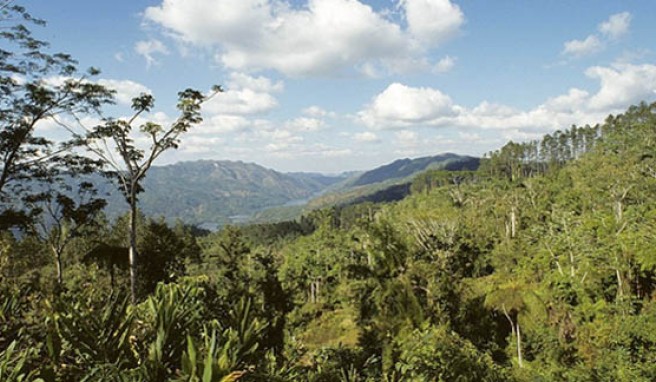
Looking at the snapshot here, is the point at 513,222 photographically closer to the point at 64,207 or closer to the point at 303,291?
the point at 303,291

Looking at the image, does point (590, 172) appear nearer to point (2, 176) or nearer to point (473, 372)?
point (473, 372)

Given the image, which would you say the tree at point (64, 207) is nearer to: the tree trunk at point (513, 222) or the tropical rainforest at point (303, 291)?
the tropical rainforest at point (303, 291)

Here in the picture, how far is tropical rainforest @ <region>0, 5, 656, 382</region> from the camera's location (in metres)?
3.92

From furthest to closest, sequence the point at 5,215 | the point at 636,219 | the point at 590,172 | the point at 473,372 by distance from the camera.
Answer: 1. the point at 590,172
2. the point at 636,219
3. the point at 5,215
4. the point at 473,372

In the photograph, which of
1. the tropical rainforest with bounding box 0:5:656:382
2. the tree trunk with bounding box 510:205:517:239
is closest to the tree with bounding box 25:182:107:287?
the tropical rainforest with bounding box 0:5:656:382

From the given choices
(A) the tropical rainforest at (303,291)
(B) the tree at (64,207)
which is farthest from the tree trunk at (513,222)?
(B) the tree at (64,207)

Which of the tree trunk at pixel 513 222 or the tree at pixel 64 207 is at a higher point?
the tree at pixel 64 207

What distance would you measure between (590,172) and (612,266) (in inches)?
1132

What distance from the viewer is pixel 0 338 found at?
4746 mm

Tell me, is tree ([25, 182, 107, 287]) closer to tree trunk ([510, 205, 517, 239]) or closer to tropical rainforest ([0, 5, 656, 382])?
tropical rainforest ([0, 5, 656, 382])

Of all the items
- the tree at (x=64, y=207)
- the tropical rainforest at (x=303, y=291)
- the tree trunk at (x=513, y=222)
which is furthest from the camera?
the tree trunk at (x=513, y=222)

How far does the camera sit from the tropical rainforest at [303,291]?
154 inches

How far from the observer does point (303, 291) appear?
146ft

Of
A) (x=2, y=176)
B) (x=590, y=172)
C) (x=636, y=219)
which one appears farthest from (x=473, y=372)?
(x=590, y=172)
